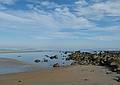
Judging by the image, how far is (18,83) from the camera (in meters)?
17.7

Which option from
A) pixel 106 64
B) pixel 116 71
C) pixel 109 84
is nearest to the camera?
pixel 109 84

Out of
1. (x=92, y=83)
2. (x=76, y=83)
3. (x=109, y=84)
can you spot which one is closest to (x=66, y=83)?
(x=76, y=83)

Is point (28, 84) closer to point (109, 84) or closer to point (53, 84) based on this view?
point (53, 84)

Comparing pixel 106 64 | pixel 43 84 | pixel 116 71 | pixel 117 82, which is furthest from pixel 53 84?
pixel 106 64

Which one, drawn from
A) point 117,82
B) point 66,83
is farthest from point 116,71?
point 66,83

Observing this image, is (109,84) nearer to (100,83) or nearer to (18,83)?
(100,83)

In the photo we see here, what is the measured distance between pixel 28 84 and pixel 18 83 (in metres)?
0.86

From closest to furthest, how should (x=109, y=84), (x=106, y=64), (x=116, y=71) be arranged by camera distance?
1. (x=109, y=84)
2. (x=116, y=71)
3. (x=106, y=64)

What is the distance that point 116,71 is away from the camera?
23.5m

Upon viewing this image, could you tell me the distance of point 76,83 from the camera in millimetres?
17422

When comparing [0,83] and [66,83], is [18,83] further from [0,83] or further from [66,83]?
[66,83]

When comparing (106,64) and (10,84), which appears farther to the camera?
(106,64)

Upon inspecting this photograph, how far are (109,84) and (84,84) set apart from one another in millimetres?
1687

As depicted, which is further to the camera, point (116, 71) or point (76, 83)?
point (116, 71)
